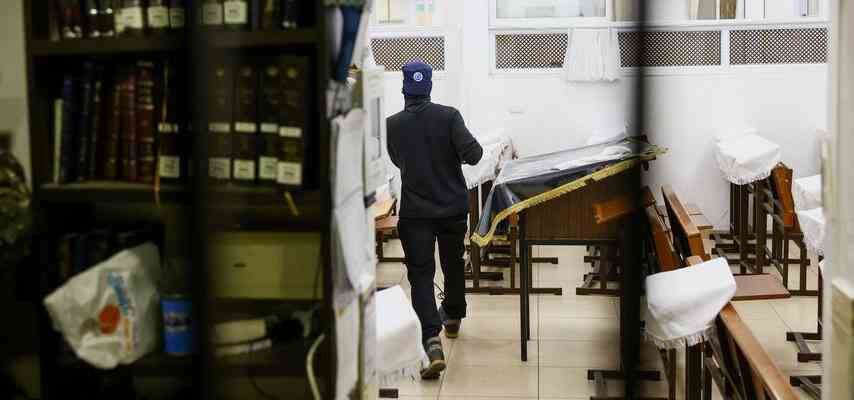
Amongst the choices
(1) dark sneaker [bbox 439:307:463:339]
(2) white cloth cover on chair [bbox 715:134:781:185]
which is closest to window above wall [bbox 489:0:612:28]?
(2) white cloth cover on chair [bbox 715:134:781:185]

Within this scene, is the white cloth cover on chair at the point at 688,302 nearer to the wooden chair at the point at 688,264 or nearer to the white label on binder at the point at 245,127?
the wooden chair at the point at 688,264

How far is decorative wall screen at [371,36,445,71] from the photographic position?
770cm

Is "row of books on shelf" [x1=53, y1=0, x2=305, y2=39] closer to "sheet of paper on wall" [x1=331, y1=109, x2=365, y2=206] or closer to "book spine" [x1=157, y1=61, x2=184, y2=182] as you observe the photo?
"book spine" [x1=157, y1=61, x2=184, y2=182]

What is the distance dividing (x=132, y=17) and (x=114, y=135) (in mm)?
246

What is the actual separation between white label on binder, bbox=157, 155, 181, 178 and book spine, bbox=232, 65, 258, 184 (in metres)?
0.12

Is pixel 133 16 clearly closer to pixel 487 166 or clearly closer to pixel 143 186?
pixel 143 186

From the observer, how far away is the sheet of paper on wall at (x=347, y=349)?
221 centimetres

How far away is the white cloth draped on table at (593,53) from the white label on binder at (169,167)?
582cm

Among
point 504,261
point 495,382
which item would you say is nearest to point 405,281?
point 504,261

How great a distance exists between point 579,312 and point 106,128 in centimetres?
385

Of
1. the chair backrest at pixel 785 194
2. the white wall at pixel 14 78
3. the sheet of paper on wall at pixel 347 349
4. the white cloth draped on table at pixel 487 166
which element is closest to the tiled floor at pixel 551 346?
the chair backrest at pixel 785 194

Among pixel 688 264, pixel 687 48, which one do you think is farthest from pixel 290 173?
pixel 687 48

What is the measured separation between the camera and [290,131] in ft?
6.77

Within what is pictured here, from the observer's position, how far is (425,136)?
4.38m
